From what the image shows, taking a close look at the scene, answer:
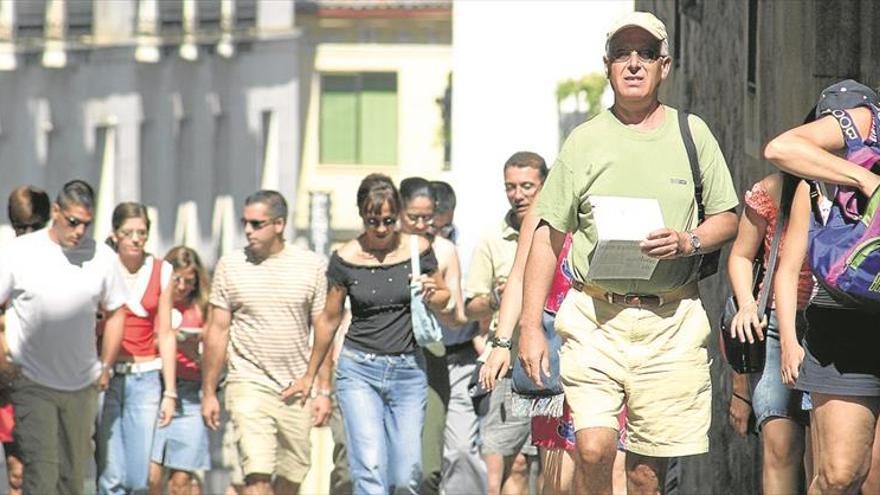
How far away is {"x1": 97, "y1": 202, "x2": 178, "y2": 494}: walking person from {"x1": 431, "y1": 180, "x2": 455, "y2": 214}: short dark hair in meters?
1.49

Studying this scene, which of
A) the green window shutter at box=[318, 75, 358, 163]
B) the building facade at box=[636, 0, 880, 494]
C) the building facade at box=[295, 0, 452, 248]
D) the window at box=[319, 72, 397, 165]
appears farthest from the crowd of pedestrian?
the green window shutter at box=[318, 75, 358, 163]

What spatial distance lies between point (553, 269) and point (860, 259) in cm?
128

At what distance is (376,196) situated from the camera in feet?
46.8

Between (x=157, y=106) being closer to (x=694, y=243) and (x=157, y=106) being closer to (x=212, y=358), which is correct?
(x=212, y=358)

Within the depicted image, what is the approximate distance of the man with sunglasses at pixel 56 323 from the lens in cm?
1474

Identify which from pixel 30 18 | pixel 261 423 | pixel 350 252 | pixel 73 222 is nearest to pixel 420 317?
pixel 350 252

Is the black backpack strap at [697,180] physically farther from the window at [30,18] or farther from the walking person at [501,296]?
the window at [30,18]

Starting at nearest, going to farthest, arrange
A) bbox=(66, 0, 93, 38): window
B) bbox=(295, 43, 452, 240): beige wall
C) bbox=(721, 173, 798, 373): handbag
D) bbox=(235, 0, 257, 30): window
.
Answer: bbox=(721, 173, 798, 373): handbag, bbox=(66, 0, 93, 38): window, bbox=(235, 0, 257, 30): window, bbox=(295, 43, 452, 240): beige wall

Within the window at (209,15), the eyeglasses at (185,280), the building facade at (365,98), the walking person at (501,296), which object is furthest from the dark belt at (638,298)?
the building facade at (365,98)

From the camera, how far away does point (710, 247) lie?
10516mm

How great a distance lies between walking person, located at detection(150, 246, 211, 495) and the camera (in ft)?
52.3

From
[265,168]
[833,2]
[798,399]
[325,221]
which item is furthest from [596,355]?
[325,221]

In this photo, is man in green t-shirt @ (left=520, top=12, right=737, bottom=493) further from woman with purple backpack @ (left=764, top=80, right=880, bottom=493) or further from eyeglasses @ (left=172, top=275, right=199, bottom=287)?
eyeglasses @ (left=172, top=275, right=199, bottom=287)

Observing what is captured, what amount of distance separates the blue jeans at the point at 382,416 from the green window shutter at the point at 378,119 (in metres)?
63.4
